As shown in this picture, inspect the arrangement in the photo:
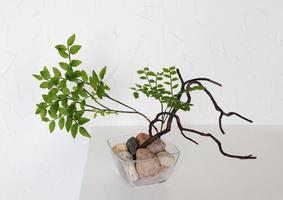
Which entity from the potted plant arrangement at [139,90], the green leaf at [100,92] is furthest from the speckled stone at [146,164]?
the green leaf at [100,92]

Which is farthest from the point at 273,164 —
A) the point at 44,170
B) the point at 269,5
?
the point at 44,170

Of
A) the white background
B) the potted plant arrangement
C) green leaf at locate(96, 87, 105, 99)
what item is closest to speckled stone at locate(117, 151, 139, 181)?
the potted plant arrangement

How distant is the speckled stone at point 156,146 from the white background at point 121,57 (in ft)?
0.82

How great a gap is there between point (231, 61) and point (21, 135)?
0.61 m

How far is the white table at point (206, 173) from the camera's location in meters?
0.75

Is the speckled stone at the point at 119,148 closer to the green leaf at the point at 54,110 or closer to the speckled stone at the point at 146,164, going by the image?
the speckled stone at the point at 146,164

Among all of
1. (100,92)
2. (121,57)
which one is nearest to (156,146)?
(100,92)

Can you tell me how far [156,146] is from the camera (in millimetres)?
794

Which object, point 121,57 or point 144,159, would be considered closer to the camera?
point 144,159

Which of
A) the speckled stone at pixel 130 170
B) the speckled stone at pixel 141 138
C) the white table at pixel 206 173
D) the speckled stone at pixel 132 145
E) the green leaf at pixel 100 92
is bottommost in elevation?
the white table at pixel 206 173

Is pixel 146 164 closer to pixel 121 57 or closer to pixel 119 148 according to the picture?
pixel 119 148

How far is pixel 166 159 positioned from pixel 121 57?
1.14ft

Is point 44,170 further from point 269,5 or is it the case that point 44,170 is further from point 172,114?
point 269,5

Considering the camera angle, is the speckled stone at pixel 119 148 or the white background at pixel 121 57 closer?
the speckled stone at pixel 119 148
